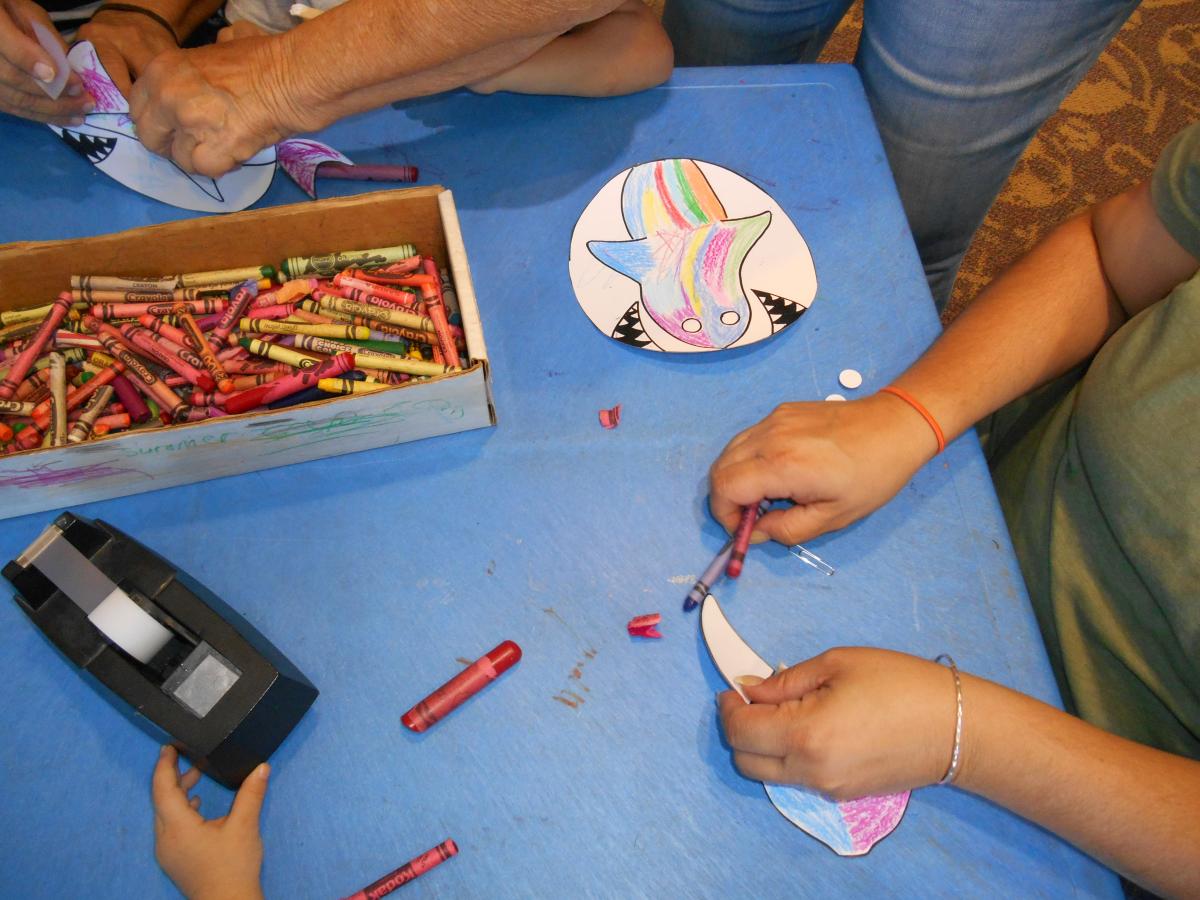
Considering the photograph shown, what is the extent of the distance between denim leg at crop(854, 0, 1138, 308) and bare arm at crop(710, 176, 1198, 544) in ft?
0.57

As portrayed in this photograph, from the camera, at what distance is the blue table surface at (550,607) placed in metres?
0.57

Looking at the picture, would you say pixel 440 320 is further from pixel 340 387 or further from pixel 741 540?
pixel 741 540

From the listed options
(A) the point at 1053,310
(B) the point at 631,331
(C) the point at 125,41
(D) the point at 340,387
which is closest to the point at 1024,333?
(A) the point at 1053,310

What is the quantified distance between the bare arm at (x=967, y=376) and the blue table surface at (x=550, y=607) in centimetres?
4

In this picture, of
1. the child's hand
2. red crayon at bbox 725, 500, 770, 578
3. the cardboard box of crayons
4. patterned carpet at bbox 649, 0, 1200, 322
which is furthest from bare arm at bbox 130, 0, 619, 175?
patterned carpet at bbox 649, 0, 1200, 322

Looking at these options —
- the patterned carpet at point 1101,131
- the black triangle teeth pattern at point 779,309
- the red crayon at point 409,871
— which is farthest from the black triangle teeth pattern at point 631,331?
the patterned carpet at point 1101,131

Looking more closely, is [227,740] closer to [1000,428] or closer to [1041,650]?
[1041,650]

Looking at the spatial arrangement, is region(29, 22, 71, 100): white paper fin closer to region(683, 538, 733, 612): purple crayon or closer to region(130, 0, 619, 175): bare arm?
region(130, 0, 619, 175): bare arm

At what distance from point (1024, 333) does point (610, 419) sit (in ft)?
1.29

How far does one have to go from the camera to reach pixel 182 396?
721mm

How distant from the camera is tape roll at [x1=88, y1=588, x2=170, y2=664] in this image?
548 millimetres

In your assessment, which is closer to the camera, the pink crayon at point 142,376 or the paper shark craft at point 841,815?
the paper shark craft at point 841,815

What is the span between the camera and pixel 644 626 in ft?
2.08

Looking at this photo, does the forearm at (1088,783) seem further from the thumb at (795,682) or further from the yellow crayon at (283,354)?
the yellow crayon at (283,354)
